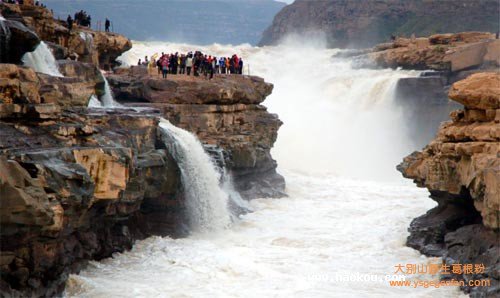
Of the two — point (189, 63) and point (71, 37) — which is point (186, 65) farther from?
point (71, 37)

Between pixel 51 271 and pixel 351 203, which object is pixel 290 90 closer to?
→ pixel 351 203

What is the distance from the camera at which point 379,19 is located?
90.9 metres

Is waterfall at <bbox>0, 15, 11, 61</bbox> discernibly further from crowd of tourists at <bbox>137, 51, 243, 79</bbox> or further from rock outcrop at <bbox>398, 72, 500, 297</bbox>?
rock outcrop at <bbox>398, 72, 500, 297</bbox>

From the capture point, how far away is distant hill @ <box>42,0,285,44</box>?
519 feet

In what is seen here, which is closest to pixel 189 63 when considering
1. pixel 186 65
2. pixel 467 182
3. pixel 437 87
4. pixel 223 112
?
pixel 186 65

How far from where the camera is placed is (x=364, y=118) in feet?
140

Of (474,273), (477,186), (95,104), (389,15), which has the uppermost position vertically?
(389,15)

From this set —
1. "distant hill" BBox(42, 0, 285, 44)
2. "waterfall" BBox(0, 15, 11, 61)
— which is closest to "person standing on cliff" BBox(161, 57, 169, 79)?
"waterfall" BBox(0, 15, 11, 61)

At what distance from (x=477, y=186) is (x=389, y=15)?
75.6 meters

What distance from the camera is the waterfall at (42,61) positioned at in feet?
78.3

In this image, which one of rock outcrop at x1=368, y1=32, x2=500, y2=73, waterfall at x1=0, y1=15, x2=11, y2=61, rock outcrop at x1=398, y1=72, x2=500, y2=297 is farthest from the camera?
rock outcrop at x1=368, y1=32, x2=500, y2=73

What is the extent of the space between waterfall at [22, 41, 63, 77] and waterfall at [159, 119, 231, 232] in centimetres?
377

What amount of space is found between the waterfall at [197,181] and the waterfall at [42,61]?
377cm

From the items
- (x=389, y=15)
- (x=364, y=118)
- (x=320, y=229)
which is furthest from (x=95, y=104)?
(x=389, y=15)
